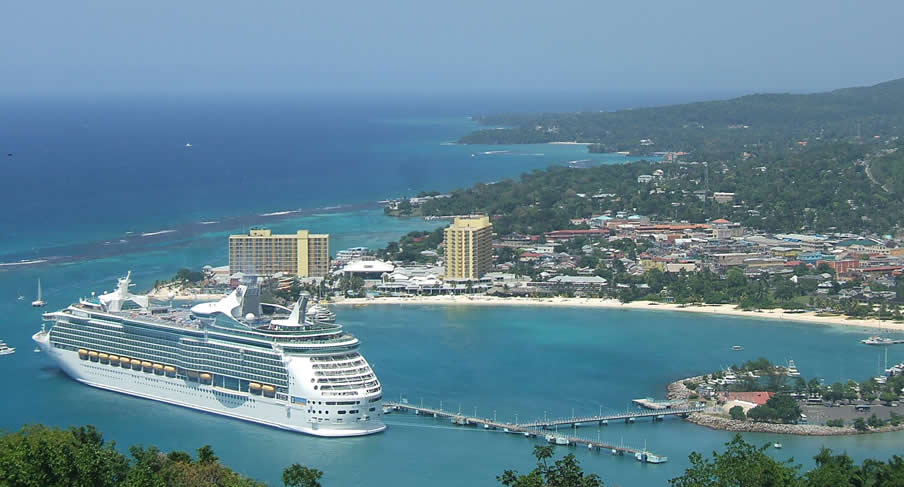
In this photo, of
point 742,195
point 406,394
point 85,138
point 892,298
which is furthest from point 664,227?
point 85,138

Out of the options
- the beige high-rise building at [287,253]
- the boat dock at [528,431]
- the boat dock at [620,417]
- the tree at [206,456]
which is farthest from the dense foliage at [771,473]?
the beige high-rise building at [287,253]

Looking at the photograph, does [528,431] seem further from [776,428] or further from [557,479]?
[557,479]

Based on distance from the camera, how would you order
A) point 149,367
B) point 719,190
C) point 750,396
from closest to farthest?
point 149,367 → point 750,396 → point 719,190

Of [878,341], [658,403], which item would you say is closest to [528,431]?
[658,403]

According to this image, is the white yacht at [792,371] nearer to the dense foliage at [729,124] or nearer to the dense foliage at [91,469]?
the dense foliage at [91,469]

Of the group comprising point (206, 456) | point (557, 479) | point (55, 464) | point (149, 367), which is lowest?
point (149, 367)

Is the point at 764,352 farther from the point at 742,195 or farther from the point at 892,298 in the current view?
the point at 742,195
